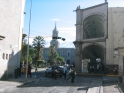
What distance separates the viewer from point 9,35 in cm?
2169

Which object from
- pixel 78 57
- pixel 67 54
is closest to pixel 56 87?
pixel 78 57

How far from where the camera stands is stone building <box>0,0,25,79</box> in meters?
20.2

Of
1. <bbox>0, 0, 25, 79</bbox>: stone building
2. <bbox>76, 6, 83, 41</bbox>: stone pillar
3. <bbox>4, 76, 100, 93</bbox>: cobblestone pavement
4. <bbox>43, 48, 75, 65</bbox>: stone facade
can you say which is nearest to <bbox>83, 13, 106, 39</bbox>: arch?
<bbox>76, 6, 83, 41</bbox>: stone pillar

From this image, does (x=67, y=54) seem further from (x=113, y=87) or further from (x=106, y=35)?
(x=113, y=87)

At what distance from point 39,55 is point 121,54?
4709cm

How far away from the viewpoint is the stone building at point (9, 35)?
20.2 m

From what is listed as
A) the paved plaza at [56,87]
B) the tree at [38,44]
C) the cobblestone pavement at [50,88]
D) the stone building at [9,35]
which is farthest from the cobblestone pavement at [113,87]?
the tree at [38,44]

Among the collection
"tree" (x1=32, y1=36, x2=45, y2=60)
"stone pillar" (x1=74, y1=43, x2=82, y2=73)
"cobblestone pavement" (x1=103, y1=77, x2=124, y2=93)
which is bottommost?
"cobblestone pavement" (x1=103, y1=77, x2=124, y2=93)

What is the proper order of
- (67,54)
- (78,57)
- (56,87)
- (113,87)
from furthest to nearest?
(67,54) < (78,57) < (113,87) < (56,87)

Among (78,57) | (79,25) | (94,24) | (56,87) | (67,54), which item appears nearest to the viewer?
(56,87)

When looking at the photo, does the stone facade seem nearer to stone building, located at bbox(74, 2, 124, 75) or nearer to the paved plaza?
stone building, located at bbox(74, 2, 124, 75)

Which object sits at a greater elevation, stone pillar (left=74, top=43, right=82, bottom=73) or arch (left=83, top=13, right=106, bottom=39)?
arch (left=83, top=13, right=106, bottom=39)

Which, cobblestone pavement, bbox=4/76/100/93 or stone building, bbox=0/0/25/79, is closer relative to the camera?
cobblestone pavement, bbox=4/76/100/93

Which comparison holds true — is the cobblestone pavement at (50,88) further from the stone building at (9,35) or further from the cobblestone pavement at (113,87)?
the stone building at (9,35)
